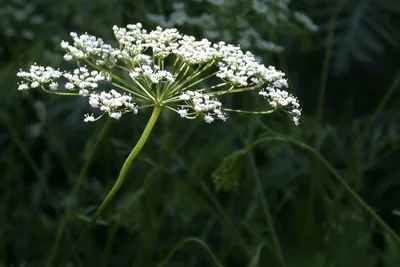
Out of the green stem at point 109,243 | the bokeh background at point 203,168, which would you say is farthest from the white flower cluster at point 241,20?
the green stem at point 109,243

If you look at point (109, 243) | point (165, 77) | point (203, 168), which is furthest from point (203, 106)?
point (203, 168)

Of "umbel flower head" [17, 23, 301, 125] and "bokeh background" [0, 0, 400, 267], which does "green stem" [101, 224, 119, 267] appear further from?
"umbel flower head" [17, 23, 301, 125]

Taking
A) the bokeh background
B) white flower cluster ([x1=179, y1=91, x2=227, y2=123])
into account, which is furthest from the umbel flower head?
the bokeh background

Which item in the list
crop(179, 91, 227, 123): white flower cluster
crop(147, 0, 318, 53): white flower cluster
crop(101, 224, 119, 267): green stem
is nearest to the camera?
crop(179, 91, 227, 123): white flower cluster

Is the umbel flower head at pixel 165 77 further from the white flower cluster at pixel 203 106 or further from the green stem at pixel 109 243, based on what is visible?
the green stem at pixel 109 243

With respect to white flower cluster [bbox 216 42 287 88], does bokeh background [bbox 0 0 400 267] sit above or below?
above

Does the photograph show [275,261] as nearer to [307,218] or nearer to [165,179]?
[307,218]

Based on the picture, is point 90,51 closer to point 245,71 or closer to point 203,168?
point 245,71

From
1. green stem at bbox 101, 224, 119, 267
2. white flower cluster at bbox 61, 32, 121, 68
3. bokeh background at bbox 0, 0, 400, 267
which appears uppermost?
bokeh background at bbox 0, 0, 400, 267
